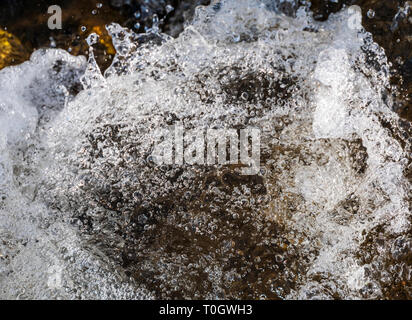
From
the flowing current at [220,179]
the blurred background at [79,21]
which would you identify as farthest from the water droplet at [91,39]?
the flowing current at [220,179]

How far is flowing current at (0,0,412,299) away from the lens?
96 cm

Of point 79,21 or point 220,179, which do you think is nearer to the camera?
point 220,179

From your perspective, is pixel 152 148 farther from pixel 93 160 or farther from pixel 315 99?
pixel 315 99

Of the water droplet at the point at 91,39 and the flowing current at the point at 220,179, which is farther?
the water droplet at the point at 91,39

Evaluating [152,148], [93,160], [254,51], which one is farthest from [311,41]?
[93,160]

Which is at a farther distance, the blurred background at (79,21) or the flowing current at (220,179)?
the blurred background at (79,21)

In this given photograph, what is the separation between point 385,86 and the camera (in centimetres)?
112

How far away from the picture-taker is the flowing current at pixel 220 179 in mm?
963

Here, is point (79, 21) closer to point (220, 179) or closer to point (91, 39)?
point (91, 39)

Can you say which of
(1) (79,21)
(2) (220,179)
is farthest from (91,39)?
(2) (220,179)

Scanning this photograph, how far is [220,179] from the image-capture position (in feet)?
3.37

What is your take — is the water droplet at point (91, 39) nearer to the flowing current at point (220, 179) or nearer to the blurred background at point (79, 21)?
the blurred background at point (79, 21)

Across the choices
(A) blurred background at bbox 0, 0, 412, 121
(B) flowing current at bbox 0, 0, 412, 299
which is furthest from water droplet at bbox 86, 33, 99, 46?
(B) flowing current at bbox 0, 0, 412, 299

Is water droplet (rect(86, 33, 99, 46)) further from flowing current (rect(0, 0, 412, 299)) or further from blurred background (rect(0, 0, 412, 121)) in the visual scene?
flowing current (rect(0, 0, 412, 299))
